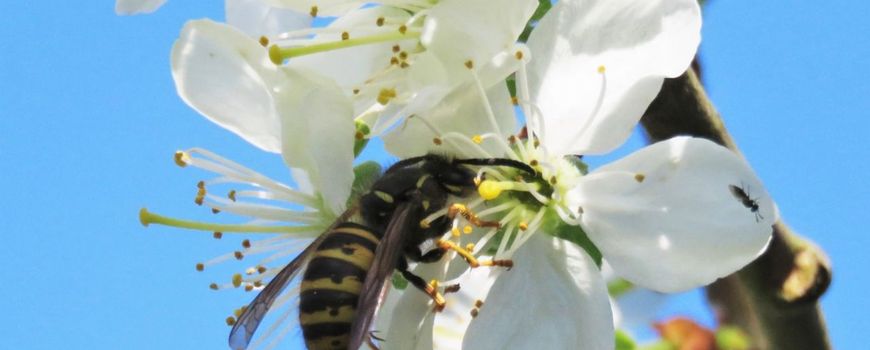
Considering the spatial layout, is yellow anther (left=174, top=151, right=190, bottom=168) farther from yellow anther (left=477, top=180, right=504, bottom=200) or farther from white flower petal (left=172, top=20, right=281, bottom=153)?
yellow anther (left=477, top=180, right=504, bottom=200)

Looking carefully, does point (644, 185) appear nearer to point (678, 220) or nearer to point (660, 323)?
A: point (678, 220)

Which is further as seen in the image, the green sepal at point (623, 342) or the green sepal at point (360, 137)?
the green sepal at point (623, 342)

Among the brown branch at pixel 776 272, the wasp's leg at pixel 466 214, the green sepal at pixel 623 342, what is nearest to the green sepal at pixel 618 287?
the green sepal at pixel 623 342

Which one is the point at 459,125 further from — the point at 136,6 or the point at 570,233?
the point at 136,6

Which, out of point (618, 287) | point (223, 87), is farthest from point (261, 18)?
point (618, 287)

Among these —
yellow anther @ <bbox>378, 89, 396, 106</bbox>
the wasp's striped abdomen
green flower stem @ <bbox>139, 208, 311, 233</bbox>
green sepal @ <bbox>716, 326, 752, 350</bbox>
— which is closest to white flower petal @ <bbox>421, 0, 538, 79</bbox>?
yellow anther @ <bbox>378, 89, 396, 106</bbox>

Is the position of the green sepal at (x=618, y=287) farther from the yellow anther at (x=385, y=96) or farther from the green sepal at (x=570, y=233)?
the yellow anther at (x=385, y=96)

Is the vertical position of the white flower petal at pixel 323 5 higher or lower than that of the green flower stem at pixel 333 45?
higher
